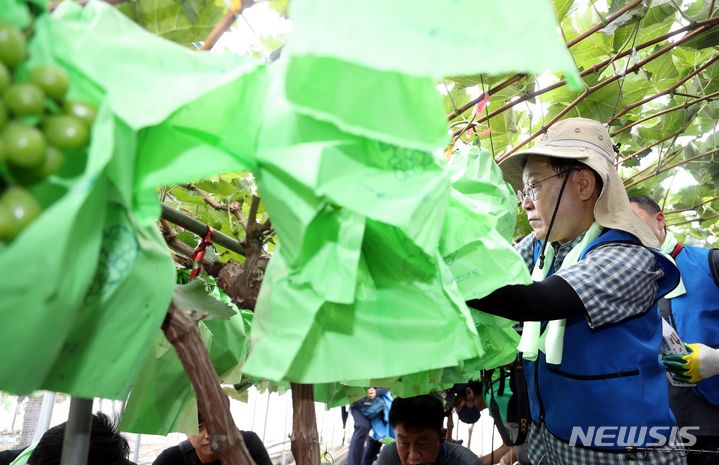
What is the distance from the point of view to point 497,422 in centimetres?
129

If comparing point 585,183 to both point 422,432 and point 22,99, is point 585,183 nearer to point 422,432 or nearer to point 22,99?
point 22,99

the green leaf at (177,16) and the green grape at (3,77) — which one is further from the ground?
the green leaf at (177,16)

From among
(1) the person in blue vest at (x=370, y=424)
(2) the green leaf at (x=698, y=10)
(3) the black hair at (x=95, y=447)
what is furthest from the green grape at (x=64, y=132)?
(1) the person in blue vest at (x=370, y=424)

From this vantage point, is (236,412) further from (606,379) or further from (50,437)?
(606,379)

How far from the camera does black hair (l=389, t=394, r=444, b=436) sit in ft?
6.12

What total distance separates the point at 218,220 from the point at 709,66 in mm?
1331

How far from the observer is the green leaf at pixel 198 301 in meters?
0.59

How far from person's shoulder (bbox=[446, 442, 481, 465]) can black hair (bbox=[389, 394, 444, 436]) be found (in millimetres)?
115

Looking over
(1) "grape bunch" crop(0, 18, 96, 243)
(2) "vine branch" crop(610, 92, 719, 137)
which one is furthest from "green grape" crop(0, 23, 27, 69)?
(2) "vine branch" crop(610, 92, 719, 137)

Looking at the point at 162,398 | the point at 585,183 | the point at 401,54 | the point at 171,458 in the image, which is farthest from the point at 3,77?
the point at 171,458

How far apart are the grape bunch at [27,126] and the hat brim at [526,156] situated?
0.84 meters

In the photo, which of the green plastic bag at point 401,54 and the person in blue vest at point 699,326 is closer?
the green plastic bag at point 401,54

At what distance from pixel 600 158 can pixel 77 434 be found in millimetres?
912

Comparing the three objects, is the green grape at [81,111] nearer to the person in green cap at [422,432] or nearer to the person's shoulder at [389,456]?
A: the person in green cap at [422,432]
